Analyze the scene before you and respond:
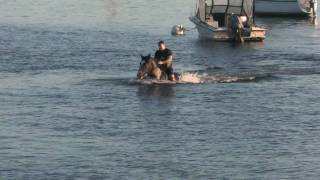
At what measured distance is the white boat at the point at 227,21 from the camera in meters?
52.0

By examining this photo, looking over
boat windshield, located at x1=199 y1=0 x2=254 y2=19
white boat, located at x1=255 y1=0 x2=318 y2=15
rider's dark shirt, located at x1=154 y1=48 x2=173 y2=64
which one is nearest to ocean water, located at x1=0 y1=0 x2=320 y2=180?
rider's dark shirt, located at x1=154 y1=48 x2=173 y2=64

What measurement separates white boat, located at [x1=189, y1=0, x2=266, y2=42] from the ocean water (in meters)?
0.64

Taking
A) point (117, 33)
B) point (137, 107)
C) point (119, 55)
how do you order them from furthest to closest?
point (117, 33)
point (119, 55)
point (137, 107)

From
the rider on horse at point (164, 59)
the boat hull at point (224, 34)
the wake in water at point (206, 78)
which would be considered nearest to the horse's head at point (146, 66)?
the wake in water at point (206, 78)

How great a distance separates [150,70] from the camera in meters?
36.5

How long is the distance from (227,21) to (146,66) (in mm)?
17410


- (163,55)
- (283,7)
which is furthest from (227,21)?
(163,55)

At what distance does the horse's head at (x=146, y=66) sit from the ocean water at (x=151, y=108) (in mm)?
512

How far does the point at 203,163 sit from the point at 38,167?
12.4ft

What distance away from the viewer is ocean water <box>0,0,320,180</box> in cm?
2434

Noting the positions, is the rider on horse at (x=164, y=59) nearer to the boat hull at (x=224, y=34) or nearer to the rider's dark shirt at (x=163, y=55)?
the rider's dark shirt at (x=163, y=55)

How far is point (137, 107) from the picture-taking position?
106 ft

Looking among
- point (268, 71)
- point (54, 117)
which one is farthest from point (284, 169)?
point (268, 71)

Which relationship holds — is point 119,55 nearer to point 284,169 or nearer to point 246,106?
point 246,106
